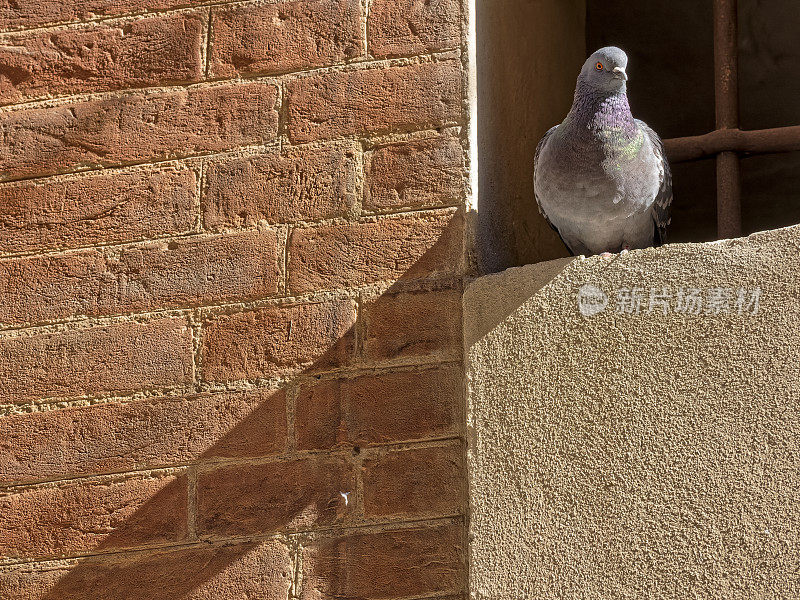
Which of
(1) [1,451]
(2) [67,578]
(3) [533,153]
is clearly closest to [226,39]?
(3) [533,153]

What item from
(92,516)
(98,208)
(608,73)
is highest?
(608,73)

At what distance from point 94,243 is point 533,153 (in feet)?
3.07

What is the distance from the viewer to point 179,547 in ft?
6.57

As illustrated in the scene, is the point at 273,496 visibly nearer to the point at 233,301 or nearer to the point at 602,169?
the point at 233,301

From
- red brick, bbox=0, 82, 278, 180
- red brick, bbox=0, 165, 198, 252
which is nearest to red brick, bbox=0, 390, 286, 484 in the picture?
red brick, bbox=0, 165, 198, 252

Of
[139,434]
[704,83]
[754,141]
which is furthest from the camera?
[704,83]

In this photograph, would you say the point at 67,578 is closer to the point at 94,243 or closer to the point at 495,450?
the point at 94,243

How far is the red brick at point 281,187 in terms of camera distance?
2.15 meters

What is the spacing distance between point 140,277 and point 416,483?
2.13 feet

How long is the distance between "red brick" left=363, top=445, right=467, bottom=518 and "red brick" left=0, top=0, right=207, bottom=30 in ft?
3.38

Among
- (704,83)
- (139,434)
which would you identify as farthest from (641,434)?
(704,83)

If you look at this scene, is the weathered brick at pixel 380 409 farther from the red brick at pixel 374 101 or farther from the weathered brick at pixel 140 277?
the red brick at pixel 374 101

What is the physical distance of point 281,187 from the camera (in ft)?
7.13

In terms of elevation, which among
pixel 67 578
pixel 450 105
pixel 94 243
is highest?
pixel 450 105
